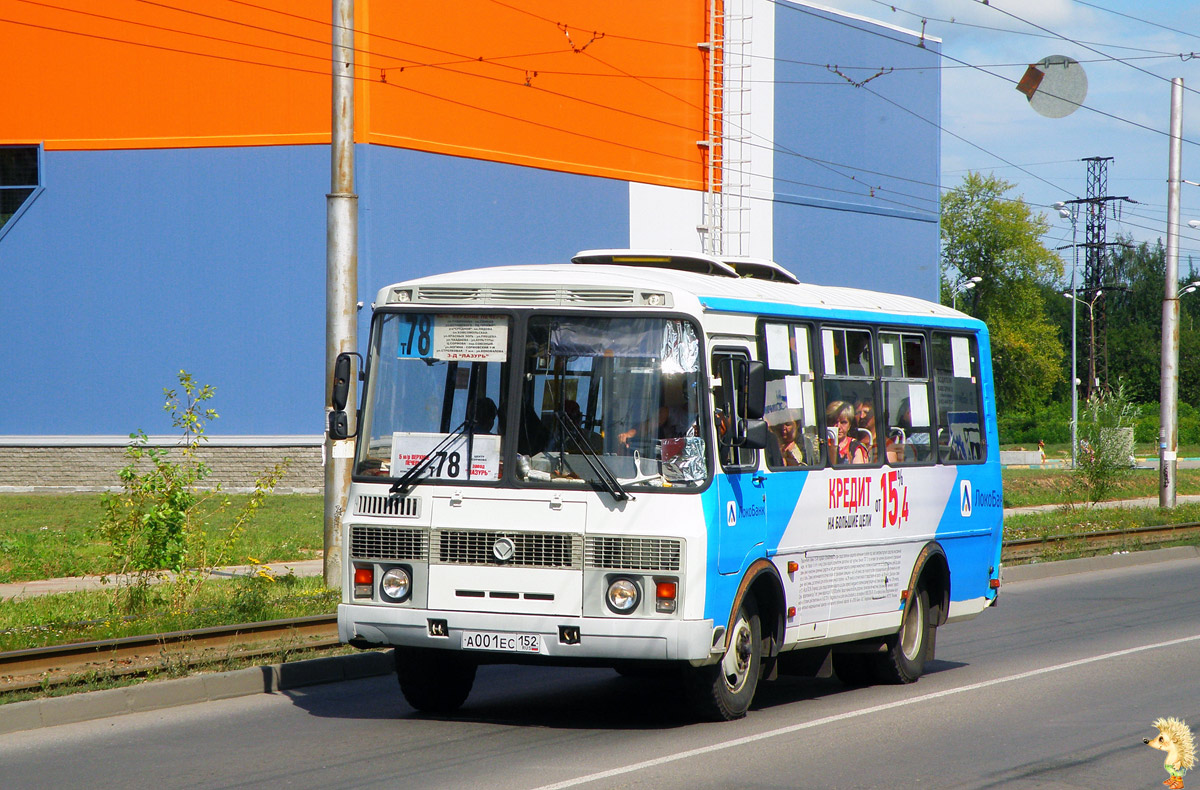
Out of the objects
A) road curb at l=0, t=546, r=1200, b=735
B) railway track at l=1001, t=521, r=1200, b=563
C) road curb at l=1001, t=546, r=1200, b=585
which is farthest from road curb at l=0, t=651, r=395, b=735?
railway track at l=1001, t=521, r=1200, b=563

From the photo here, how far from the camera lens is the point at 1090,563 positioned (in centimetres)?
2222

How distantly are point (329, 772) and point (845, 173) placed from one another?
1643 inches

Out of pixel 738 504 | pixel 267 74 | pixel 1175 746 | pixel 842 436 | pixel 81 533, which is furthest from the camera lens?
pixel 267 74

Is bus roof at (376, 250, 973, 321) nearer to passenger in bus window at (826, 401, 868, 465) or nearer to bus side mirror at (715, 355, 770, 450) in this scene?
bus side mirror at (715, 355, 770, 450)

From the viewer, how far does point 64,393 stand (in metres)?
35.2

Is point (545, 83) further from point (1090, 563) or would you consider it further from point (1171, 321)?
point (1090, 563)

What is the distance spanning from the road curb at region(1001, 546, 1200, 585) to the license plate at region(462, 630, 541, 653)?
13.0 metres

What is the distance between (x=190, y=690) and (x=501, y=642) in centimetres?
262

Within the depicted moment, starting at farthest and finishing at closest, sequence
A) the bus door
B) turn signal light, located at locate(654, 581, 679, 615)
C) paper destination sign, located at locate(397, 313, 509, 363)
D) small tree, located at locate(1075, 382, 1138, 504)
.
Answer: small tree, located at locate(1075, 382, 1138, 504), paper destination sign, located at locate(397, 313, 509, 363), the bus door, turn signal light, located at locate(654, 581, 679, 615)

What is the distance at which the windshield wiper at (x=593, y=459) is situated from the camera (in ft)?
27.4

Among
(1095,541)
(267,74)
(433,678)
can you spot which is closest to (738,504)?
(433,678)

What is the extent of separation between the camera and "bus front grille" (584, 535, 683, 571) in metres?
8.26

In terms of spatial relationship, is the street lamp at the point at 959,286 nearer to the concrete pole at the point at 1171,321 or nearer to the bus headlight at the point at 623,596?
the concrete pole at the point at 1171,321

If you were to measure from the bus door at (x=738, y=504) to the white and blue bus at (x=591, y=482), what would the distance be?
0.06ft
